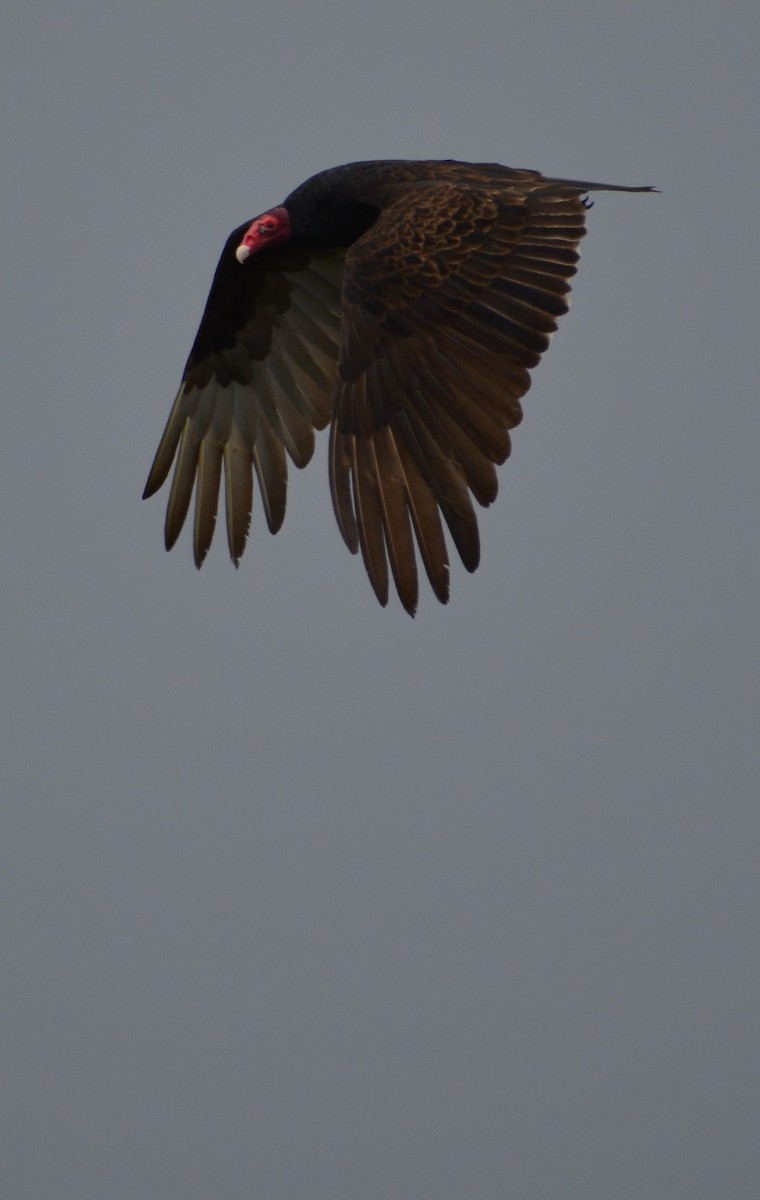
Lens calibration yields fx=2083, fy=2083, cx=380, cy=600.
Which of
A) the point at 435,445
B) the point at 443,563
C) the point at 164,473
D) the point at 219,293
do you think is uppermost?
the point at 219,293

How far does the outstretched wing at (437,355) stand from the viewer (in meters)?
8.02

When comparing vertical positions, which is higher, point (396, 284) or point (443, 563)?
point (396, 284)

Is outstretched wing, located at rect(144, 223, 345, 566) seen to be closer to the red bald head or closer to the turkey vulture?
the turkey vulture

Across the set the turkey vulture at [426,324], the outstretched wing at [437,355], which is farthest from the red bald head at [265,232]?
the outstretched wing at [437,355]

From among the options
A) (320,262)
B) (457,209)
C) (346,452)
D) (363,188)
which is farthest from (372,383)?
(320,262)

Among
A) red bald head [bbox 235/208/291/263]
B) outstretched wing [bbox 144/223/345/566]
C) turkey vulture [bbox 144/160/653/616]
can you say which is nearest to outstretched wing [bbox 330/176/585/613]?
turkey vulture [bbox 144/160/653/616]

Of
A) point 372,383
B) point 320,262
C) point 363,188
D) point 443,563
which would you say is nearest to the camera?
point 443,563

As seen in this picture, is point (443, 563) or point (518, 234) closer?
point (443, 563)

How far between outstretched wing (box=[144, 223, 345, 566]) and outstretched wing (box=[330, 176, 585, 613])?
190cm

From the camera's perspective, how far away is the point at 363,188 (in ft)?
32.6

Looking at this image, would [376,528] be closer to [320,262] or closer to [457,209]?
[457,209]

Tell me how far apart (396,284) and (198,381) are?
2700mm

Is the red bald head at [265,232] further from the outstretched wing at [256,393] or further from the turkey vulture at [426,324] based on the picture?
the outstretched wing at [256,393]

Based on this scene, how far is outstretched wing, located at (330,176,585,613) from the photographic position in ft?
26.3
